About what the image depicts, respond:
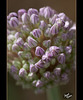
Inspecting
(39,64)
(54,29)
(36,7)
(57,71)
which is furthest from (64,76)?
(36,7)

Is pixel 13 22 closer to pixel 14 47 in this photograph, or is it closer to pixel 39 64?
pixel 14 47

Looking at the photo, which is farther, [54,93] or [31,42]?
[54,93]

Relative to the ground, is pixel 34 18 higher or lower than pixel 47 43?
higher

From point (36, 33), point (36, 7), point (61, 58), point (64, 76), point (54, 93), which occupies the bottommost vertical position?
point (54, 93)

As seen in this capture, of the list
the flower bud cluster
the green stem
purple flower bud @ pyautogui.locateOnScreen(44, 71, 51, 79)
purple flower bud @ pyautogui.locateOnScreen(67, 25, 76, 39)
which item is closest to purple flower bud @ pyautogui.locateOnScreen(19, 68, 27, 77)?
the flower bud cluster

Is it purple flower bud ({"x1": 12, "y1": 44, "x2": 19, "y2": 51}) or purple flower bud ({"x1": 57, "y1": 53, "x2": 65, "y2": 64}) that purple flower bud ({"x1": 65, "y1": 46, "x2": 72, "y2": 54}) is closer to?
purple flower bud ({"x1": 57, "y1": 53, "x2": 65, "y2": 64})

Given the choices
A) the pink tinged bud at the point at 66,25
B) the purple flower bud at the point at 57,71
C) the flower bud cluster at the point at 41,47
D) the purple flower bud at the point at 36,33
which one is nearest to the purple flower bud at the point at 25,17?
the flower bud cluster at the point at 41,47
